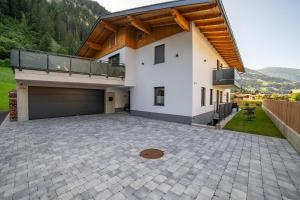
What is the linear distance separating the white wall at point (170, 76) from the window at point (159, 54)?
0.27m

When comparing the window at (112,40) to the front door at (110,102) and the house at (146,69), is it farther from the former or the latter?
the front door at (110,102)

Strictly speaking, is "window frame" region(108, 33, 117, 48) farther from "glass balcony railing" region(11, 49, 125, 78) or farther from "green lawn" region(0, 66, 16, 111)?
"green lawn" region(0, 66, 16, 111)

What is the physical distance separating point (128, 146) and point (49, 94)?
31.1ft

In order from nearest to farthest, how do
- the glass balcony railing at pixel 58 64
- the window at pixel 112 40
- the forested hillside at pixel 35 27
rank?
the glass balcony railing at pixel 58 64
the window at pixel 112 40
the forested hillside at pixel 35 27

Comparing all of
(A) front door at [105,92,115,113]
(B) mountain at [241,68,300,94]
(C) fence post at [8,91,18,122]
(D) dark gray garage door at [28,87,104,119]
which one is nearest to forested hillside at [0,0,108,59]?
(D) dark gray garage door at [28,87,104,119]

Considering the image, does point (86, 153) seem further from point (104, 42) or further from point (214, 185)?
point (104, 42)

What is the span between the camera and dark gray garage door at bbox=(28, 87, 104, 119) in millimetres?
10758

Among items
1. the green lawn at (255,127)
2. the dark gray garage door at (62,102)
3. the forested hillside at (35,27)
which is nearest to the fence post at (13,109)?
the dark gray garage door at (62,102)

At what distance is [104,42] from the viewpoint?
16.3 metres

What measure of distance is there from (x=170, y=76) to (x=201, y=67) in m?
2.44

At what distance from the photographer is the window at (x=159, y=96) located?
10953mm

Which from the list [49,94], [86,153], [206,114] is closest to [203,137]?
[86,153]

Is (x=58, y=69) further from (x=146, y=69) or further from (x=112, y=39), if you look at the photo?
(x=112, y=39)

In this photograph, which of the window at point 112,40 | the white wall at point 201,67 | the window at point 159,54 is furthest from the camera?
the window at point 112,40
